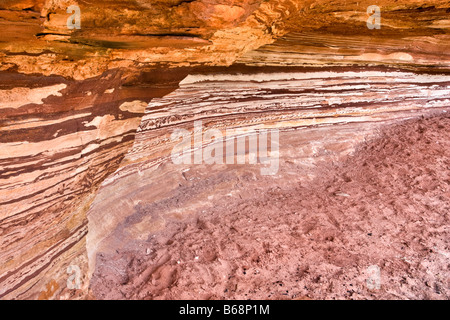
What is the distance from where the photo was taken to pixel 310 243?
9.12 feet

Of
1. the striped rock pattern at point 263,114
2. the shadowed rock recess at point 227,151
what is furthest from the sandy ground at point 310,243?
the striped rock pattern at point 263,114

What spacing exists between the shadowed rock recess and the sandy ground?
0.05 feet

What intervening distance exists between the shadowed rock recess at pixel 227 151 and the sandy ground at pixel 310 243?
0.01 m

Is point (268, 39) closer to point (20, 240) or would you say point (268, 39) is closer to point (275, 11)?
point (275, 11)

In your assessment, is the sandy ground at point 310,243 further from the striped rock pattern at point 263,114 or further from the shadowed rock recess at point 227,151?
the striped rock pattern at point 263,114

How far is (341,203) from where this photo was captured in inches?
130

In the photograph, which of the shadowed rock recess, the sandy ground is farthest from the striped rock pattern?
the sandy ground

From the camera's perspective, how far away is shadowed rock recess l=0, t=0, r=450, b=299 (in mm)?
2289

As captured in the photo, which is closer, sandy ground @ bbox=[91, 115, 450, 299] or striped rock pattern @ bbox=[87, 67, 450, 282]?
sandy ground @ bbox=[91, 115, 450, 299]

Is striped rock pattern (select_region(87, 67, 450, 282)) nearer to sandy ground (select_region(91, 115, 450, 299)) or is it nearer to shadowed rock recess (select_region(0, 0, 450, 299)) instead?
shadowed rock recess (select_region(0, 0, 450, 299))

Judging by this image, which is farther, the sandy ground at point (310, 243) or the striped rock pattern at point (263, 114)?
the striped rock pattern at point (263, 114)

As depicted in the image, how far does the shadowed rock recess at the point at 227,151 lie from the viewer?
2.29 meters
